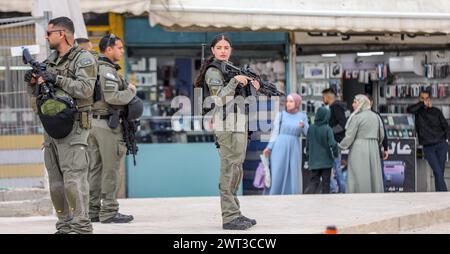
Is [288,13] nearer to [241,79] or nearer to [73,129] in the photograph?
[241,79]

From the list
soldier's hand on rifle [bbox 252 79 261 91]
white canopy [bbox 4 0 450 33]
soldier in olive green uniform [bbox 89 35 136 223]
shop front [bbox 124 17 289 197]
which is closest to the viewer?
soldier's hand on rifle [bbox 252 79 261 91]

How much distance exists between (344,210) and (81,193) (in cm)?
401

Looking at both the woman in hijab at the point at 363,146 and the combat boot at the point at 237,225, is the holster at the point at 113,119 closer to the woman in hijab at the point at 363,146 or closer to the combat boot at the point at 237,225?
the combat boot at the point at 237,225

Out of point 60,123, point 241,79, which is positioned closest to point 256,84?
point 241,79

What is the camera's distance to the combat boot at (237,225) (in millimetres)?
9320

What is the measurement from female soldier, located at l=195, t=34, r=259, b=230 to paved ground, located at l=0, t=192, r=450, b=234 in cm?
21

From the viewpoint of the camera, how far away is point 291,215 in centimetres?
1102

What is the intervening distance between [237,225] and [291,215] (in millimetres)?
1807

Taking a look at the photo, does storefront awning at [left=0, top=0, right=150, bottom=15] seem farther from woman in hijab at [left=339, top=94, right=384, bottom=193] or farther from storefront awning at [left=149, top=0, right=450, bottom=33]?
woman in hijab at [left=339, top=94, right=384, bottom=193]

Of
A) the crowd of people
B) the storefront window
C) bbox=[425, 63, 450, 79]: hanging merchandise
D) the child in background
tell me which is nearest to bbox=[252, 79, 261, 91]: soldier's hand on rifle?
the crowd of people

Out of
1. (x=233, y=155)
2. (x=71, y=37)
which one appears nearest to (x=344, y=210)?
(x=233, y=155)

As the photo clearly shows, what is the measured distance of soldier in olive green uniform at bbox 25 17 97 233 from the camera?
832 cm

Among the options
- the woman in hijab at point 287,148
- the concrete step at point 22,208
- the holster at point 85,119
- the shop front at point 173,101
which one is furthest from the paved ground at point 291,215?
the shop front at point 173,101
